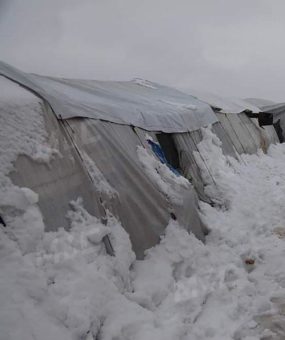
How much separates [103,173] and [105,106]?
146cm

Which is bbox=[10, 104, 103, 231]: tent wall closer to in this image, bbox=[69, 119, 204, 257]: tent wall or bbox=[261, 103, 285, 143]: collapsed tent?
bbox=[69, 119, 204, 257]: tent wall

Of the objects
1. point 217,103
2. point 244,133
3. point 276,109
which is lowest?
point 244,133

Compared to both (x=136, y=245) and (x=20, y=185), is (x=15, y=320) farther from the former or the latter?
(x=136, y=245)

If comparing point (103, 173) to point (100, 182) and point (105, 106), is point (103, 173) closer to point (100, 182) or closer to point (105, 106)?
point (100, 182)

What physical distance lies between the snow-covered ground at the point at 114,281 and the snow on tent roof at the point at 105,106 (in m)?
0.45

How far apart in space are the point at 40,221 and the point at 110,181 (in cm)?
123

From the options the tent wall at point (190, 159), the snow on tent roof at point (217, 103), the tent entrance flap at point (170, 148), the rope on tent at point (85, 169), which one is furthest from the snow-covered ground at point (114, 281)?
the snow on tent roof at point (217, 103)

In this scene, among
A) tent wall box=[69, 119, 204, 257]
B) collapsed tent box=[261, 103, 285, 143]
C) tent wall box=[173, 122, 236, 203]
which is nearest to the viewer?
tent wall box=[69, 119, 204, 257]

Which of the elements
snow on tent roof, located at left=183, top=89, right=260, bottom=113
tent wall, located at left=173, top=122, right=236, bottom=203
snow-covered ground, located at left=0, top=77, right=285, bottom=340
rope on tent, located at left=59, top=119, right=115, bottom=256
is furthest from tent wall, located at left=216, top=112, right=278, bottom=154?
rope on tent, located at left=59, top=119, right=115, bottom=256

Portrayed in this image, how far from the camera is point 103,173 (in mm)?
4211

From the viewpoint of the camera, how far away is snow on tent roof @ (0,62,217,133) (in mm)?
4242

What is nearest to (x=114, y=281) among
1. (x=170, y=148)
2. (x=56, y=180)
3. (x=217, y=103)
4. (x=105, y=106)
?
(x=56, y=180)

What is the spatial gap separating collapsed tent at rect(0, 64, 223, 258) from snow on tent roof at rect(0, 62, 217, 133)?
20mm

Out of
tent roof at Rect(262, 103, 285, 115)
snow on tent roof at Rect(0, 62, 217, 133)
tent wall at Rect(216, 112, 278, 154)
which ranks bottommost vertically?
tent wall at Rect(216, 112, 278, 154)
